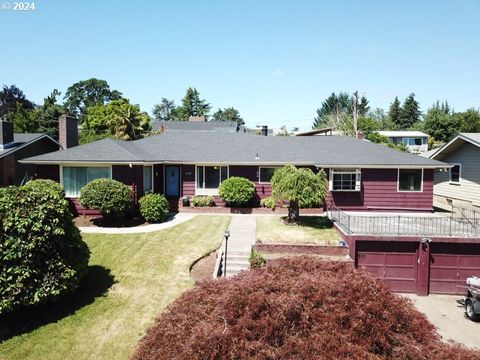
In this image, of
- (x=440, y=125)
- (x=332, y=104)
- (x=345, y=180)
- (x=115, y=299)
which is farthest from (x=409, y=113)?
(x=115, y=299)

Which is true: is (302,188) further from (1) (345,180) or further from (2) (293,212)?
(1) (345,180)

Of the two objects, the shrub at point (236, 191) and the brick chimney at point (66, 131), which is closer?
the shrub at point (236, 191)

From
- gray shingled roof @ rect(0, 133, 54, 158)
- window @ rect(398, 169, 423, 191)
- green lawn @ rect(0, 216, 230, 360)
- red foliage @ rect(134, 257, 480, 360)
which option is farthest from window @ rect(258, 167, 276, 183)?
red foliage @ rect(134, 257, 480, 360)

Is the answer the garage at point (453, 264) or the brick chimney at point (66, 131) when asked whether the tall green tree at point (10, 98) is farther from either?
the garage at point (453, 264)

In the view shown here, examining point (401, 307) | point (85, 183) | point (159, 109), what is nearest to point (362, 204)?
point (85, 183)

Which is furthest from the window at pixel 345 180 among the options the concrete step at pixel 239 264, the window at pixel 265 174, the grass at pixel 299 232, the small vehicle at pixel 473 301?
the concrete step at pixel 239 264

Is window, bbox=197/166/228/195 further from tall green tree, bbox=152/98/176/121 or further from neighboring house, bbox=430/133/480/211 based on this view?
tall green tree, bbox=152/98/176/121

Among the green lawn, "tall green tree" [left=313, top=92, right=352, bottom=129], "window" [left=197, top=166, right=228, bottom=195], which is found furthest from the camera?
"tall green tree" [left=313, top=92, right=352, bottom=129]
